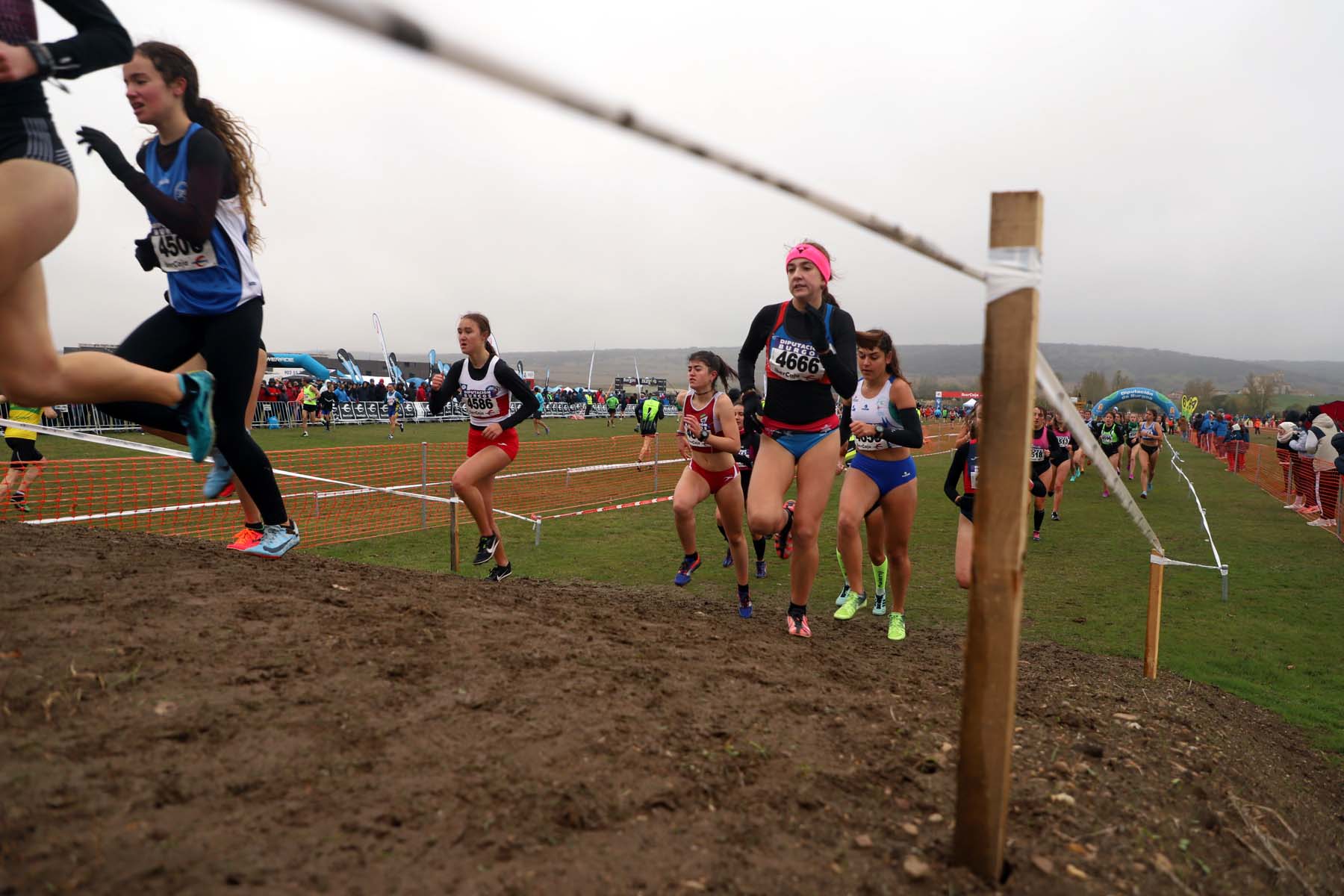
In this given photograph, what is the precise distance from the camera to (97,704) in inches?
87.3

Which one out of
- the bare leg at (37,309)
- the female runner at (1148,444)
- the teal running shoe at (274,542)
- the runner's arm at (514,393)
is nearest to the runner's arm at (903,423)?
the runner's arm at (514,393)

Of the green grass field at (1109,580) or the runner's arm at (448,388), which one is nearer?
the green grass field at (1109,580)

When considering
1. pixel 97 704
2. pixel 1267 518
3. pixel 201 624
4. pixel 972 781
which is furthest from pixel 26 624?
pixel 1267 518

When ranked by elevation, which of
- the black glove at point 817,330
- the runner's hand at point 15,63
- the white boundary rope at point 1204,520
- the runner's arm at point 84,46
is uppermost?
the runner's arm at point 84,46

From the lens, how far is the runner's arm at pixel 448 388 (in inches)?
252

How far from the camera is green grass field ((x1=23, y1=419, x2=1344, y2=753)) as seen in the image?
549 cm

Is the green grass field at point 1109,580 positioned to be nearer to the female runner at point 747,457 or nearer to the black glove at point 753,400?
the female runner at point 747,457

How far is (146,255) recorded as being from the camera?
12.6 ft

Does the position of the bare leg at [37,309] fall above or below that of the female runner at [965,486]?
above

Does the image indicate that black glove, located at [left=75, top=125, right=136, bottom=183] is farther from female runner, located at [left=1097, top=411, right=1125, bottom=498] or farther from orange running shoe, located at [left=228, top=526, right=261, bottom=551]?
female runner, located at [left=1097, top=411, right=1125, bottom=498]

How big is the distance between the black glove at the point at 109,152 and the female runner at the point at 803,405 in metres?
3.43

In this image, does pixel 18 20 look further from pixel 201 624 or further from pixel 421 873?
pixel 421 873

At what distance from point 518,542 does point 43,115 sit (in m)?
7.73

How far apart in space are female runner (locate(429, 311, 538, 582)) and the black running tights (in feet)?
7.03
